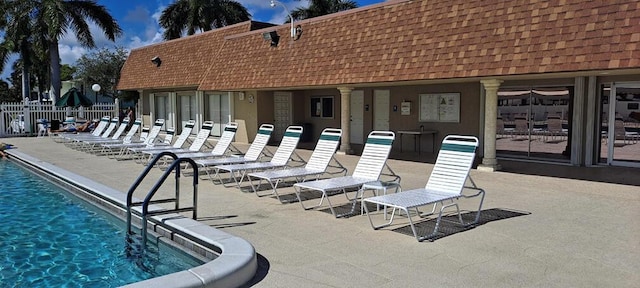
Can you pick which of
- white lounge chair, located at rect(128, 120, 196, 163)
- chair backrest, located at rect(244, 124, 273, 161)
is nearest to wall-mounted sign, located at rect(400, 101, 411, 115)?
chair backrest, located at rect(244, 124, 273, 161)

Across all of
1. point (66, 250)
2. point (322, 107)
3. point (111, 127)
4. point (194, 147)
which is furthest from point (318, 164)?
point (111, 127)

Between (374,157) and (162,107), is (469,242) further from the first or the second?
(162,107)

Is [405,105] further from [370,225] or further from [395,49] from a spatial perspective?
[370,225]

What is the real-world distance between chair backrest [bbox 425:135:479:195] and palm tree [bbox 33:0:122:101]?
2698 centimetres

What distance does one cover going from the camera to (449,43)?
37.6 feet

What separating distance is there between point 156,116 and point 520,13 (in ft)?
66.6

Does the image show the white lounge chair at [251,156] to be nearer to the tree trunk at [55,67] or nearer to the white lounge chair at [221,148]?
the white lounge chair at [221,148]

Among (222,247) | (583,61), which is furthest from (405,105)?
(222,247)

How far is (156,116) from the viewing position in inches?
1036

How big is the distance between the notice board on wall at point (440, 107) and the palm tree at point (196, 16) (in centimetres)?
2296

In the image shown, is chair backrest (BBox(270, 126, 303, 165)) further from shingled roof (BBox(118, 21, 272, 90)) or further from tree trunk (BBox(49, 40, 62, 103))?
tree trunk (BBox(49, 40, 62, 103))

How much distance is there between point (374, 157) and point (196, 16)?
30.2 metres

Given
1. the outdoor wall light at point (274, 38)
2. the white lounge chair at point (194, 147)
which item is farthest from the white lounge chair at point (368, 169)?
the outdoor wall light at point (274, 38)

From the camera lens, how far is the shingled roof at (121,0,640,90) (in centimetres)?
916
